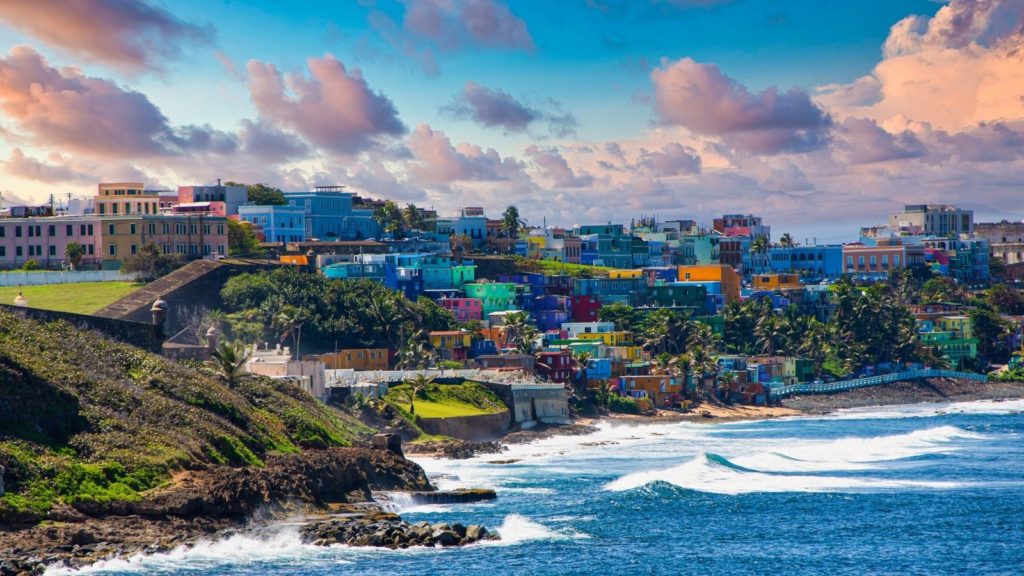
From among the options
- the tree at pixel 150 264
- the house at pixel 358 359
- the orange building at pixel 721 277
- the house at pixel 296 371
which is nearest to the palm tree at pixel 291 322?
the house at pixel 358 359

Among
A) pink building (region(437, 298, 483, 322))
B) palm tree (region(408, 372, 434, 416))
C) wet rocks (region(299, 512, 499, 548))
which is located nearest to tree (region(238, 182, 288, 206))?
pink building (region(437, 298, 483, 322))

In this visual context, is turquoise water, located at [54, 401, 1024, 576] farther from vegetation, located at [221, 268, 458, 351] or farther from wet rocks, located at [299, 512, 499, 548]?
vegetation, located at [221, 268, 458, 351]

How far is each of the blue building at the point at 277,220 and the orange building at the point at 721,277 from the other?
43.1m

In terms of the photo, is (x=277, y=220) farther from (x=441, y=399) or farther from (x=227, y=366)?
(x=227, y=366)

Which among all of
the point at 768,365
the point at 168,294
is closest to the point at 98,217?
the point at 168,294

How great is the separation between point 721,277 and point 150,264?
213 ft

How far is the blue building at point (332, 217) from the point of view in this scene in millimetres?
171875

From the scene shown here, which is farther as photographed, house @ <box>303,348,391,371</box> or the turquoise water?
house @ <box>303,348,391,371</box>

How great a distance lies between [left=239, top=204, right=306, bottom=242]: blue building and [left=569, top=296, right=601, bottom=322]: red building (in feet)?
102

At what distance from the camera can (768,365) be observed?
145 m

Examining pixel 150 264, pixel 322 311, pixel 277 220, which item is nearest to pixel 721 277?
pixel 277 220

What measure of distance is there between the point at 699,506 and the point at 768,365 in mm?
76714

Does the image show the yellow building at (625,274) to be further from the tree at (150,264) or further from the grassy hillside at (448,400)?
the grassy hillside at (448,400)

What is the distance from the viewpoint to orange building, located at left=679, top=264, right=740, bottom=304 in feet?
561
